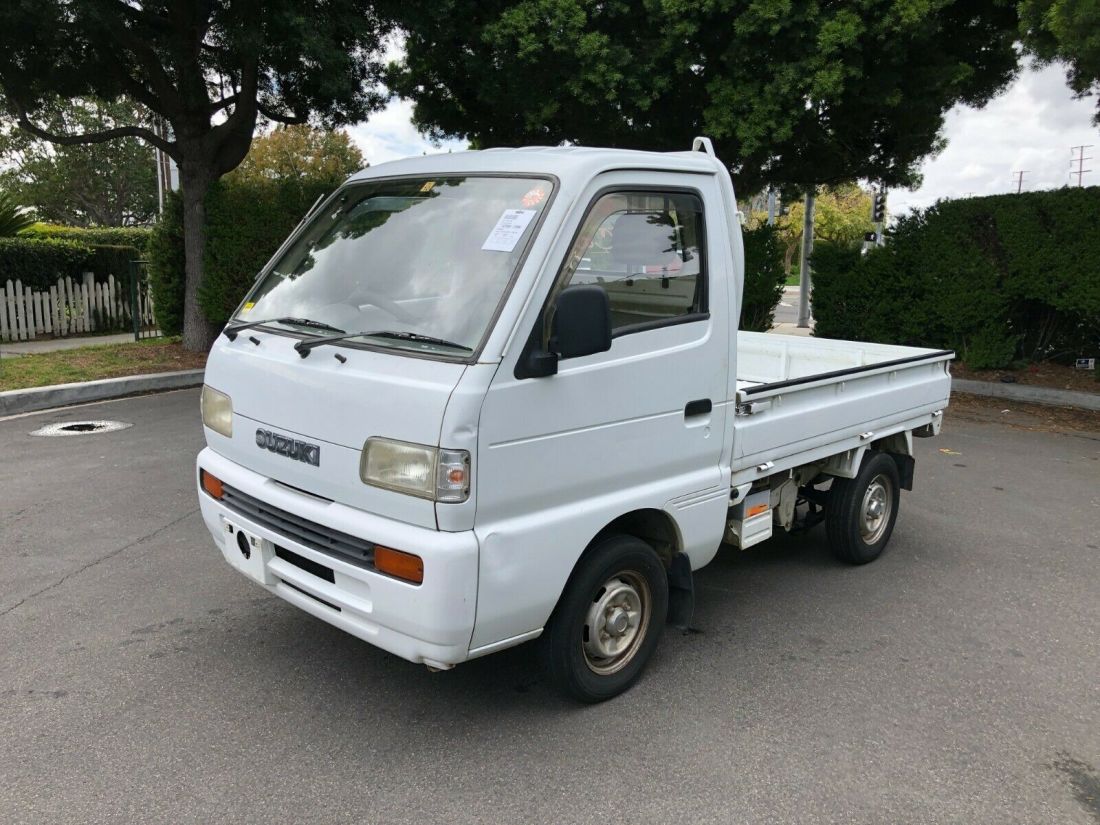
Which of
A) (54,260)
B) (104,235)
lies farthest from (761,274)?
(104,235)

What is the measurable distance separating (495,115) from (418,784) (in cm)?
1271

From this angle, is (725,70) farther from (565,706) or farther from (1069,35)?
(565,706)

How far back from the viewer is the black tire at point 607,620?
3414 millimetres

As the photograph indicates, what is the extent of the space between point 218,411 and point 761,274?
11.2 meters

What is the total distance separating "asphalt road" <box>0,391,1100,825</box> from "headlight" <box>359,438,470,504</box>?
1.07 m

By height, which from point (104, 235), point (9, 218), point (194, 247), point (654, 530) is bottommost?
point (654, 530)

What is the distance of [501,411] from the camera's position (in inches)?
117

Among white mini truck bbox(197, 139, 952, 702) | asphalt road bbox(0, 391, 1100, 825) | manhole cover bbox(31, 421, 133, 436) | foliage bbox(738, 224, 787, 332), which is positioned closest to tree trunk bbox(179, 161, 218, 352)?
manhole cover bbox(31, 421, 133, 436)

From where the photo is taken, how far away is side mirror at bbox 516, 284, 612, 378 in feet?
9.97

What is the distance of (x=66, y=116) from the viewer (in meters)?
39.5

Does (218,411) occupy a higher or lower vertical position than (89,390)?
higher

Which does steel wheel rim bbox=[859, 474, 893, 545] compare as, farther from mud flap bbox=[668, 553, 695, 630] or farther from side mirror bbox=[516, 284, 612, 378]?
side mirror bbox=[516, 284, 612, 378]

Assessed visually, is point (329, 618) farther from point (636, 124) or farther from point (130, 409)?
point (636, 124)

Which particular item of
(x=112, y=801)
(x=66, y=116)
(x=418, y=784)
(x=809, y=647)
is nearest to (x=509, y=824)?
(x=418, y=784)
